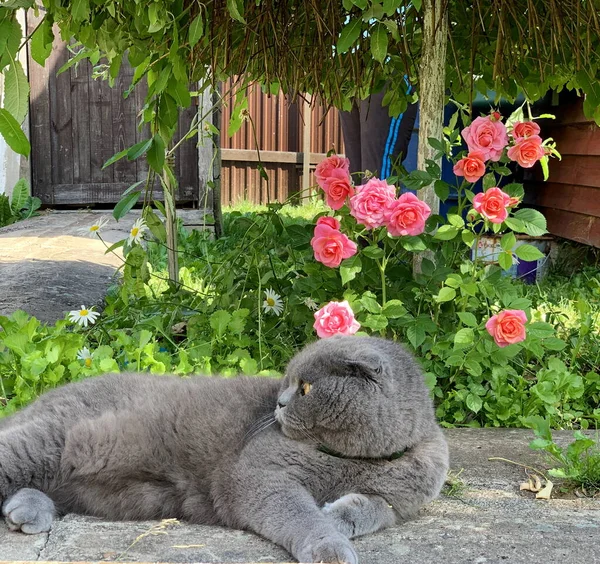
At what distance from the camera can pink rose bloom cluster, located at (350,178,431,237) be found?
223 cm

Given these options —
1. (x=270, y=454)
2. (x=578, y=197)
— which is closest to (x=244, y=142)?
(x=578, y=197)

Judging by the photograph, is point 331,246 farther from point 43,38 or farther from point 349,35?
point 43,38

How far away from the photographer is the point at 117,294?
349cm

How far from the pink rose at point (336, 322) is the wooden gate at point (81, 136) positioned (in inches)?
189

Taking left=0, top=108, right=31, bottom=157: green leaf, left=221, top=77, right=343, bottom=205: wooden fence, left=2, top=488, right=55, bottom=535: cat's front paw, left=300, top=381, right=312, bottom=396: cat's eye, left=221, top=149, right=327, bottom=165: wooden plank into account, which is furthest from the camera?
left=221, top=77, right=343, bottom=205: wooden fence

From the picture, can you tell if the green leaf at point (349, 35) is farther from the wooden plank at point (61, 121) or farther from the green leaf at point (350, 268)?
the wooden plank at point (61, 121)

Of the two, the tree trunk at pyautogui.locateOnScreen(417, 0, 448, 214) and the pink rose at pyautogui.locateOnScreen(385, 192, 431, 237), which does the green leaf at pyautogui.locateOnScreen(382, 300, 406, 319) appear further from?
the tree trunk at pyautogui.locateOnScreen(417, 0, 448, 214)

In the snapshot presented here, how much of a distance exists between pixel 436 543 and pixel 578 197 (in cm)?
383

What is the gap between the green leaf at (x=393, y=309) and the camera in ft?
7.54

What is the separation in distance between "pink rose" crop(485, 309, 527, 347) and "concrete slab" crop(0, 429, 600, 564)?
56 centimetres

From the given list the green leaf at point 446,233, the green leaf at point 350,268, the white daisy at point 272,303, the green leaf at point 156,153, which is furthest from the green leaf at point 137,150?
the green leaf at point 446,233

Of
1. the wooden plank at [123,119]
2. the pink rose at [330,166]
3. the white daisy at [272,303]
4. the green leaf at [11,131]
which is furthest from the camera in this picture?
the wooden plank at [123,119]

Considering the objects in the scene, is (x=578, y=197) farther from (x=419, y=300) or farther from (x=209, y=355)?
(x=209, y=355)

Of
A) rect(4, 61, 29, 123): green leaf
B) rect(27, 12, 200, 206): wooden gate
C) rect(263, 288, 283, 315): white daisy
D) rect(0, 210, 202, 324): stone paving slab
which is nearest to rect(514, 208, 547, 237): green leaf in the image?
rect(263, 288, 283, 315): white daisy
